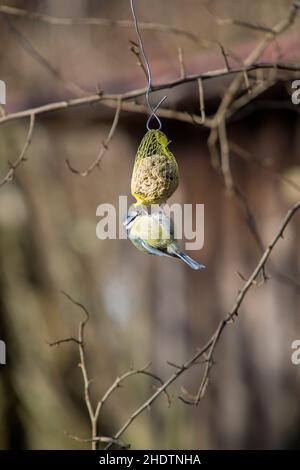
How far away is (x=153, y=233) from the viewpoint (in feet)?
5.82

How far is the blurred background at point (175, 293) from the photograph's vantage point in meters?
4.27

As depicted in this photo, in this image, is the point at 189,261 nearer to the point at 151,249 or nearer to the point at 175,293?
the point at 151,249

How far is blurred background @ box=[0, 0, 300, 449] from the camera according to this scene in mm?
4270

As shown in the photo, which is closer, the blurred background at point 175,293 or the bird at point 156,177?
Result: the bird at point 156,177

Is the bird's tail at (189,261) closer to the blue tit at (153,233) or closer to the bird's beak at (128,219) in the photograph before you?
the blue tit at (153,233)

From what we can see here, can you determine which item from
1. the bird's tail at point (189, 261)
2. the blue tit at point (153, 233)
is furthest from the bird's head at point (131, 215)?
the bird's tail at point (189, 261)

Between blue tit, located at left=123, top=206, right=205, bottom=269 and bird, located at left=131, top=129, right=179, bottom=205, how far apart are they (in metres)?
0.05

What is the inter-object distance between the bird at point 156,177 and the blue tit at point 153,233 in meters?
0.05

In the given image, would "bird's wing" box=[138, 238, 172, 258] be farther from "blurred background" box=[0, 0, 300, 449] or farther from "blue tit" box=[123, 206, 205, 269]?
"blurred background" box=[0, 0, 300, 449]

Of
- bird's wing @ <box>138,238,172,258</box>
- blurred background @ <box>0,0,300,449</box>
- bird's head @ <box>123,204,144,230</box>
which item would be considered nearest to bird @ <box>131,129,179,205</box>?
bird's head @ <box>123,204,144,230</box>

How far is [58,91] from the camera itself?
4.88 m

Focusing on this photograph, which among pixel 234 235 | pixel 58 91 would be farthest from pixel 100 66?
pixel 234 235
